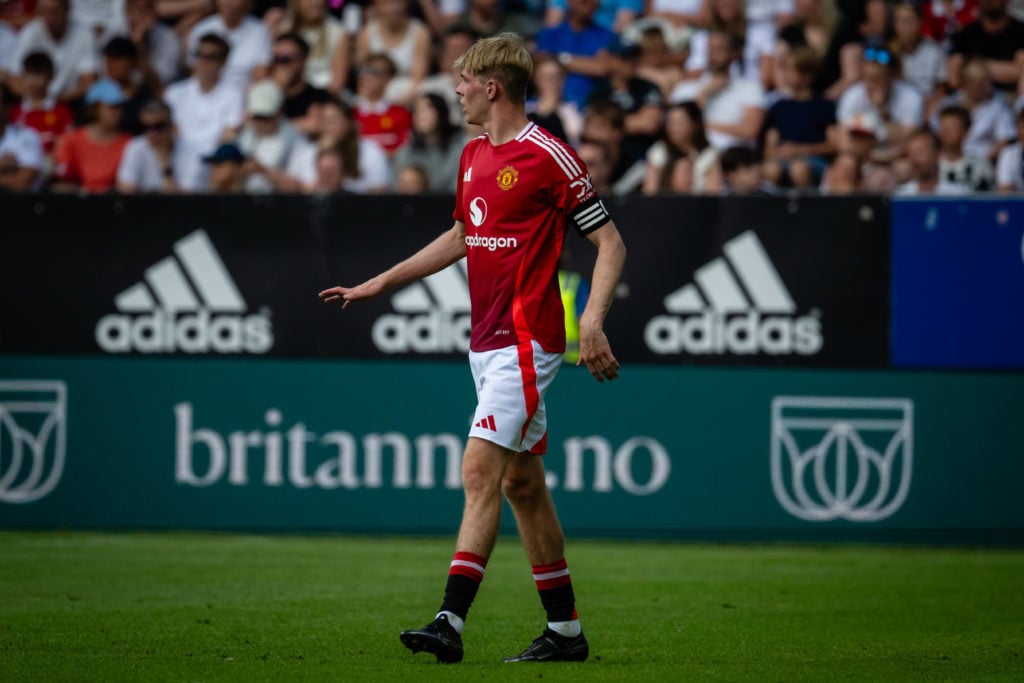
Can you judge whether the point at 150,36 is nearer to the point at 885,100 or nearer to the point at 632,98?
the point at 632,98

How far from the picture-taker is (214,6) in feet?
51.5

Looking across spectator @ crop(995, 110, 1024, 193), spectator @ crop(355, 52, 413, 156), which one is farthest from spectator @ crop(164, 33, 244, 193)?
spectator @ crop(995, 110, 1024, 193)

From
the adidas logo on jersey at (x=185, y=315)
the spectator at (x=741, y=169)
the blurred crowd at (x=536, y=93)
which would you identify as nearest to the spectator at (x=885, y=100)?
the blurred crowd at (x=536, y=93)

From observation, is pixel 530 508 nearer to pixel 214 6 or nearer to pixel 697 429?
pixel 697 429

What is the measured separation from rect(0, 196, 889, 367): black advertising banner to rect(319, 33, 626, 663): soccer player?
203 inches

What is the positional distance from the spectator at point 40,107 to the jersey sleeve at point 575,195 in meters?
9.77

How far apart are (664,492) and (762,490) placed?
709mm

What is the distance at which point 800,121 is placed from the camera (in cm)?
1360

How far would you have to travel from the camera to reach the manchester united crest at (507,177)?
6.11 m

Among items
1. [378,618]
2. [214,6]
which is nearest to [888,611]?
[378,618]

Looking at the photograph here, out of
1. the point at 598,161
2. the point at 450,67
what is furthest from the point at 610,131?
the point at 450,67

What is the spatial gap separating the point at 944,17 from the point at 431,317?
20.5 feet

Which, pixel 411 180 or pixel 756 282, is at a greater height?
pixel 411 180

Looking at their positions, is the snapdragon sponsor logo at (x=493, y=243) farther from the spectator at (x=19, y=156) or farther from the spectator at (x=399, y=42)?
the spectator at (x=399, y=42)
